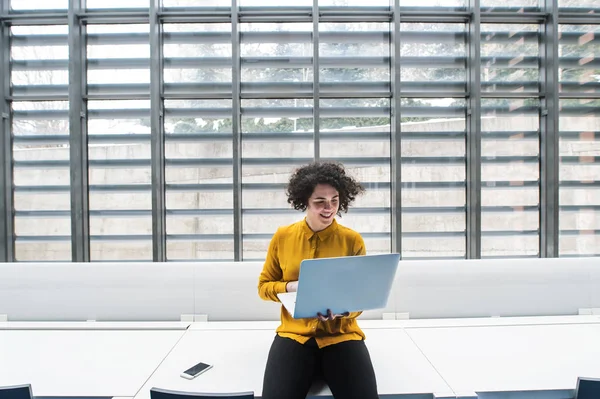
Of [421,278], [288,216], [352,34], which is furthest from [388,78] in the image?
[421,278]

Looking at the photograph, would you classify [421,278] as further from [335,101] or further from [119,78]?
[119,78]

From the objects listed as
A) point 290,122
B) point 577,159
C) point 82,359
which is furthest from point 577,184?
point 82,359

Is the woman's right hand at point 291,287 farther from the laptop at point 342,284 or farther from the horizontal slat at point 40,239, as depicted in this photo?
the horizontal slat at point 40,239

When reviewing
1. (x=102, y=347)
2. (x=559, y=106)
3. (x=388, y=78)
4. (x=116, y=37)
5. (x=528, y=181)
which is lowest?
(x=102, y=347)

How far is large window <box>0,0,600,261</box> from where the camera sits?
3.60 metres

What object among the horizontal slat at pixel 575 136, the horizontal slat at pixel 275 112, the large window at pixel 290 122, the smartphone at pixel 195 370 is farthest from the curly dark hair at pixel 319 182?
the horizontal slat at pixel 575 136

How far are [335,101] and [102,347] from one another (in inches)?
123

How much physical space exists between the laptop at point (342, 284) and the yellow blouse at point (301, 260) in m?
0.19

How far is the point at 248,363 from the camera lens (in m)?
1.84

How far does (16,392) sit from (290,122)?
10.2 feet

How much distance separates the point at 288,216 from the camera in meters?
3.81

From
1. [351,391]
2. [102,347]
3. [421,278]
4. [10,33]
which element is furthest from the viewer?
[10,33]

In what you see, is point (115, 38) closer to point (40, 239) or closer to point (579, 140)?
point (40, 239)

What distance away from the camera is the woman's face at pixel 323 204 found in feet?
5.77
